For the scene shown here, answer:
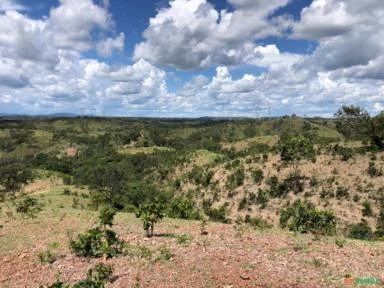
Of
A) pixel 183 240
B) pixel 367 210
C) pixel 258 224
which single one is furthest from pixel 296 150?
pixel 183 240

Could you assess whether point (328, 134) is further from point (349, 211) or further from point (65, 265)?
point (65, 265)

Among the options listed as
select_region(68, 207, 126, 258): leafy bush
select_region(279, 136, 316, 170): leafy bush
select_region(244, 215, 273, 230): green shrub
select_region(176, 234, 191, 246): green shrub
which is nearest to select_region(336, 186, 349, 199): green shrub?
select_region(279, 136, 316, 170): leafy bush

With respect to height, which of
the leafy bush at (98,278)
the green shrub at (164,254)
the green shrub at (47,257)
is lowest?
the green shrub at (47,257)

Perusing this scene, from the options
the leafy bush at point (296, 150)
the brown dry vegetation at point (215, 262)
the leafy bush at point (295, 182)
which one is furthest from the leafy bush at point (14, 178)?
the brown dry vegetation at point (215, 262)

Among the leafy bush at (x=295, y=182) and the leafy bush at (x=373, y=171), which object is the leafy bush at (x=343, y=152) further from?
the leafy bush at (x=295, y=182)

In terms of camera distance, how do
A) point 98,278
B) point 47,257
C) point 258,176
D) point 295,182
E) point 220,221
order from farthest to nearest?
point 258,176 → point 295,182 → point 220,221 → point 47,257 → point 98,278

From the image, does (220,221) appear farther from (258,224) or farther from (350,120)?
(350,120)

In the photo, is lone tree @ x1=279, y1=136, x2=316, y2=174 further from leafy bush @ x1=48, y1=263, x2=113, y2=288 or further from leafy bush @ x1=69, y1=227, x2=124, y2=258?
leafy bush @ x1=48, y1=263, x2=113, y2=288

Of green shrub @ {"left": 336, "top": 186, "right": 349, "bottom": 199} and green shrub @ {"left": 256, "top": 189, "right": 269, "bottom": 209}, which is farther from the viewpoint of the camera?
green shrub @ {"left": 256, "top": 189, "right": 269, "bottom": 209}

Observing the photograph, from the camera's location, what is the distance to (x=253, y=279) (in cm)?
1159

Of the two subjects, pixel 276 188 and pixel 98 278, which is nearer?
pixel 98 278

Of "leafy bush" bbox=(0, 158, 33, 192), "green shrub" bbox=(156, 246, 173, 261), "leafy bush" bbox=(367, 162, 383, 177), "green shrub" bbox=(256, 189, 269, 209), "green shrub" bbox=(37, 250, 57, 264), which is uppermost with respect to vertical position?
"green shrub" bbox=(156, 246, 173, 261)

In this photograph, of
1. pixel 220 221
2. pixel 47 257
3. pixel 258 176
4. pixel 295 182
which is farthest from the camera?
pixel 258 176

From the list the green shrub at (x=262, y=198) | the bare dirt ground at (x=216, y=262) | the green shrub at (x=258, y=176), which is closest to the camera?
the bare dirt ground at (x=216, y=262)
